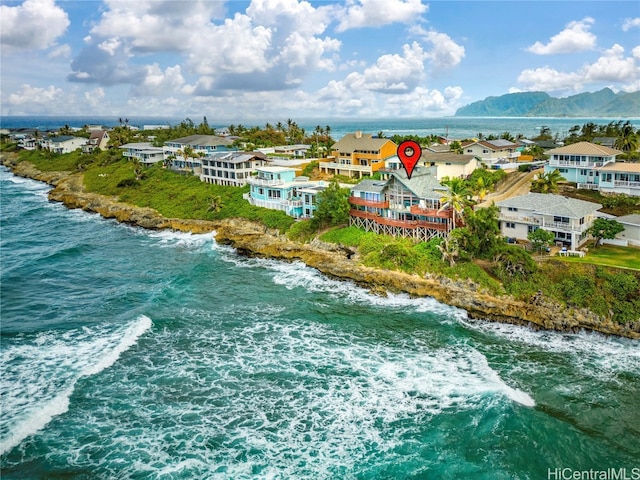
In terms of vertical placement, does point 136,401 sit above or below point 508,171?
below

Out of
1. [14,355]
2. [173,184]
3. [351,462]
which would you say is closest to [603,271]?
[351,462]

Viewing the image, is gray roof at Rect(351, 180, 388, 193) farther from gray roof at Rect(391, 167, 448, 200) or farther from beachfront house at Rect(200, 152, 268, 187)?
beachfront house at Rect(200, 152, 268, 187)

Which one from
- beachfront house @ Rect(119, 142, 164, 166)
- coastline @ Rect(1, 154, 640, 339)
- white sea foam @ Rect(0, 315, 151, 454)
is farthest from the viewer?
beachfront house @ Rect(119, 142, 164, 166)

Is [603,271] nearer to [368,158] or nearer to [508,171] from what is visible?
[508,171]

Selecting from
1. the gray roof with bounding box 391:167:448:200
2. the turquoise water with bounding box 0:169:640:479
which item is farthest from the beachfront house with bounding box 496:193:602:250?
the turquoise water with bounding box 0:169:640:479

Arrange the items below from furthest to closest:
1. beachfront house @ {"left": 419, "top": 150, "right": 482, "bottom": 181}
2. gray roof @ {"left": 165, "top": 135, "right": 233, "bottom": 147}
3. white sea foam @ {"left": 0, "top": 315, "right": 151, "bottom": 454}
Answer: gray roof @ {"left": 165, "top": 135, "right": 233, "bottom": 147} → beachfront house @ {"left": 419, "top": 150, "right": 482, "bottom": 181} → white sea foam @ {"left": 0, "top": 315, "right": 151, "bottom": 454}

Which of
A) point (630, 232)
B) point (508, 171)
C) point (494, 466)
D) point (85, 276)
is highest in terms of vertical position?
point (508, 171)

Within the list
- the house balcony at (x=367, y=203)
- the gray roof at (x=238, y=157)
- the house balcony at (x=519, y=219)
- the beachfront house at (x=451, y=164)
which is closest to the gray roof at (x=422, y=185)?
the house balcony at (x=367, y=203)
